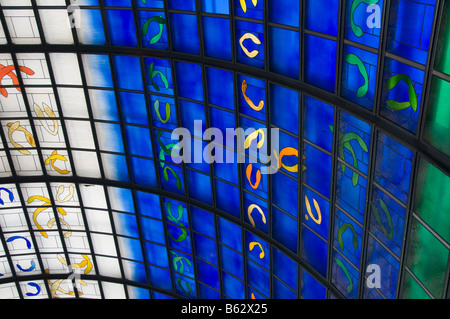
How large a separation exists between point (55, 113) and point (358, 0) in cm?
1158

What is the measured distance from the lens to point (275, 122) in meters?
15.0

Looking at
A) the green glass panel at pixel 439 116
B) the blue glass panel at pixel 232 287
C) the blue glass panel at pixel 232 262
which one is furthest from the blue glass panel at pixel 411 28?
the blue glass panel at pixel 232 287

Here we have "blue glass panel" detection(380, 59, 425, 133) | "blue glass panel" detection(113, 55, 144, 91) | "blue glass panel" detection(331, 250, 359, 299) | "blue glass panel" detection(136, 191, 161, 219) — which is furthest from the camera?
"blue glass panel" detection(136, 191, 161, 219)

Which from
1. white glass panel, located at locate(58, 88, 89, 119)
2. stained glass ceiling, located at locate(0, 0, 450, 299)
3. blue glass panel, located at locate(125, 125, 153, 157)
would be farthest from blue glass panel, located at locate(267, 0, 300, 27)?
white glass panel, located at locate(58, 88, 89, 119)

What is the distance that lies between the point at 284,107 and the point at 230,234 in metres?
6.18

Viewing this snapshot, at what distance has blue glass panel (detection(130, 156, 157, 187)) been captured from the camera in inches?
756

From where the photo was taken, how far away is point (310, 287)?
16.6 meters

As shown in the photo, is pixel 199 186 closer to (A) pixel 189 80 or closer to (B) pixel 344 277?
(A) pixel 189 80

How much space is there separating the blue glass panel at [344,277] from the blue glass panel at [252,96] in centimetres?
448

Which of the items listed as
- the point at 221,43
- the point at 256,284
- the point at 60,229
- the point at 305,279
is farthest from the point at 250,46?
the point at 60,229

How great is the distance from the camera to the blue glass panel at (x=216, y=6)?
14227mm

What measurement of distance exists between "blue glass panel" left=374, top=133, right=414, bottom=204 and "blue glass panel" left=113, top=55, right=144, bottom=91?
8.27m

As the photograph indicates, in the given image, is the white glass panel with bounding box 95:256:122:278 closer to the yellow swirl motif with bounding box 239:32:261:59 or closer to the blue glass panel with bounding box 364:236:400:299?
the yellow swirl motif with bounding box 239:32:261:59

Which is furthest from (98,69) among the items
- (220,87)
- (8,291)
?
(8,291)
